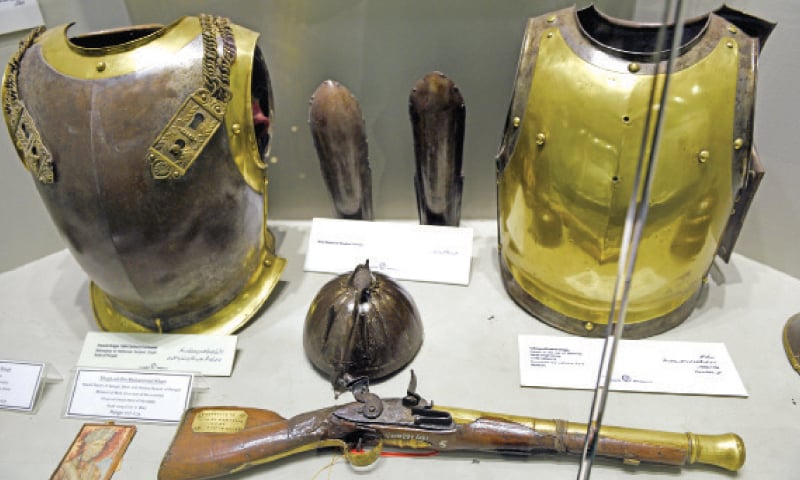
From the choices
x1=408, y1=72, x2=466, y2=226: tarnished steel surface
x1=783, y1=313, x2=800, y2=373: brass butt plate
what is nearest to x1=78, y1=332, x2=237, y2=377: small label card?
x1=408, y1=72, x2=466, y2=226: tarnished steel surface

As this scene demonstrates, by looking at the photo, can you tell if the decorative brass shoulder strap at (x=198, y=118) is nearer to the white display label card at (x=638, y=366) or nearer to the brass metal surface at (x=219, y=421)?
the brass metal surface at (x=219, y=421)

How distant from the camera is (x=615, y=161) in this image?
160cm

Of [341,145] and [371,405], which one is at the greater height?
[341,145]

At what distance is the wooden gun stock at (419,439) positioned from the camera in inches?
57.3

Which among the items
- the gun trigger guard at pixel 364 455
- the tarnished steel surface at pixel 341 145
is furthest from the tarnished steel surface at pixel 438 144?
the gun trigger guard at pixel 364 455

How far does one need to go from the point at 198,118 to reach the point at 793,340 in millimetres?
1728

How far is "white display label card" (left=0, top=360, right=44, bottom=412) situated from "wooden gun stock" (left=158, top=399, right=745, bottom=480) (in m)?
0.50

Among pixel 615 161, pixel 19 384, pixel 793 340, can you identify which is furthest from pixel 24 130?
pixel 793 340

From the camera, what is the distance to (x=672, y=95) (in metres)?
1.56

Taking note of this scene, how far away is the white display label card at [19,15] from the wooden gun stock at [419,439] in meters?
1.40

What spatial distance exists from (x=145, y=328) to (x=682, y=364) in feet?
4.98

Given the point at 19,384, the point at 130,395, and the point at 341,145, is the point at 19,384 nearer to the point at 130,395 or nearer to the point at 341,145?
the point at 130,395

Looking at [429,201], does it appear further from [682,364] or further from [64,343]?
[64,343]

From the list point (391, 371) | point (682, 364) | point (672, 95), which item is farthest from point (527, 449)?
point (672, 95)
